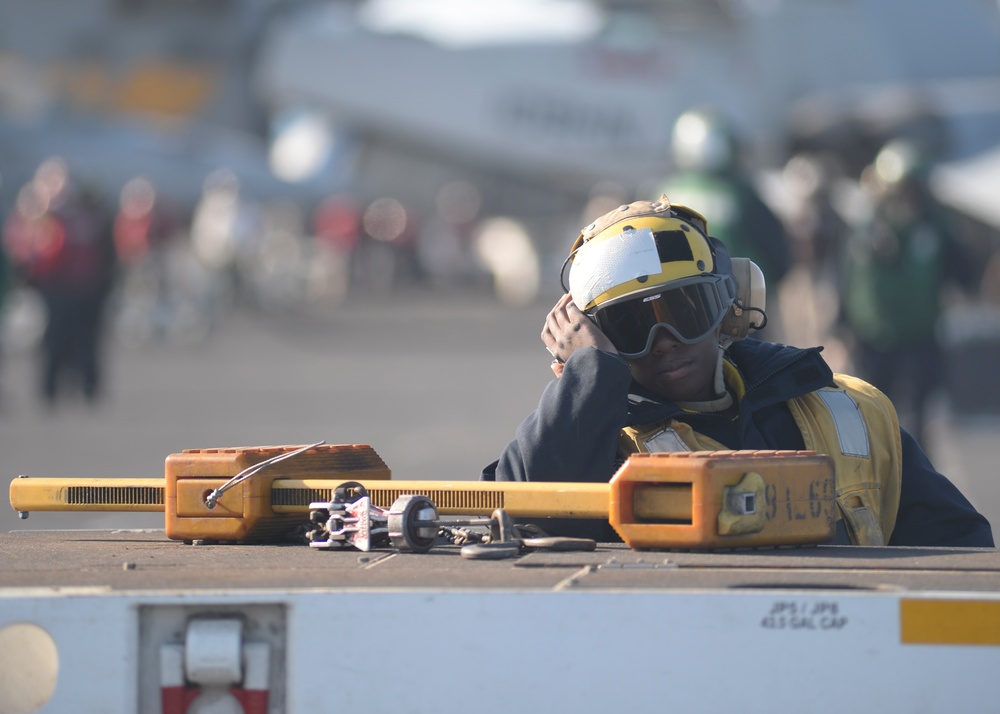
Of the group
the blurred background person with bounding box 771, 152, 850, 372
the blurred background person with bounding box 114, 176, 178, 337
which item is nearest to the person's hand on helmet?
the blurred background person with bounding box 771, 152, 850, 372

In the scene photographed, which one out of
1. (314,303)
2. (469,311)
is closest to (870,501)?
(469,311)

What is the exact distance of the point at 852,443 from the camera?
3301 millimetres

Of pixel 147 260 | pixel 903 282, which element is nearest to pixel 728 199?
pixel 903 282

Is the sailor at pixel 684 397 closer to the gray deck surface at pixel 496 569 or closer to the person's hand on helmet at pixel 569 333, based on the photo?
A: the person's hand on helmet at pixel 569 333

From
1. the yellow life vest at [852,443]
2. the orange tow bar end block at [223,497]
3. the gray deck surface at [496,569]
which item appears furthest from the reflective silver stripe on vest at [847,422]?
the orange tow bar end block at [223,497]

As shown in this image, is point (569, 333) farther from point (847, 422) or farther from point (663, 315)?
point (847, 422)

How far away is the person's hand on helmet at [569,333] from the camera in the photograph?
139 inches

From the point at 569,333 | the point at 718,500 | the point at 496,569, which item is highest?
the point at 569,333

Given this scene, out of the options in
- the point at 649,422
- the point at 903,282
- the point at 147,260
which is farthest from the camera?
the point at 147,260

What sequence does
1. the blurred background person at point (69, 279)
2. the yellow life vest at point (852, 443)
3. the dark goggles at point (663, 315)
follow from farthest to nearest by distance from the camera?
the blurred background person at point (69, 279) → the dark goggles at point (663, 315) → the yellow life vest at point (852, 443)

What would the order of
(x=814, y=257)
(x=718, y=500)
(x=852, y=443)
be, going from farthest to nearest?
1. (x=814, y=257)
2. (x=852, y=443)
3. (x=718, y=500)

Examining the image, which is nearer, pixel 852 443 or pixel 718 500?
pixel 718 500

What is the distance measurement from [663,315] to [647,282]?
0.08 meters

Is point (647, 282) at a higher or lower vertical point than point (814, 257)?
lower
